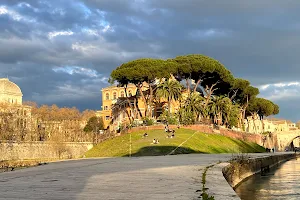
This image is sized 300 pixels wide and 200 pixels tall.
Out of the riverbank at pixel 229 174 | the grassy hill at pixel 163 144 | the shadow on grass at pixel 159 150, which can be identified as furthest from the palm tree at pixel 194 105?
the riverbank at pixel 229 174

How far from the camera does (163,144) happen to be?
48.3m

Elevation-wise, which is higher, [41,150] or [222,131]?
[222,131]

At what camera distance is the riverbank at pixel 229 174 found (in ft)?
28.8

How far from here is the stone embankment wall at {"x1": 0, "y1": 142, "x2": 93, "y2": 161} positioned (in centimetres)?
5477

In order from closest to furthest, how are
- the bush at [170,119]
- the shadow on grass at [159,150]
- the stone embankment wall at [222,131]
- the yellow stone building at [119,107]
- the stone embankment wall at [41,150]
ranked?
the shadow on grass at [159,150], the stone embankment wall at [41,150], the stone embankment wall at [222,131], the bush at [170,119], the yellow stone building at [119,107]

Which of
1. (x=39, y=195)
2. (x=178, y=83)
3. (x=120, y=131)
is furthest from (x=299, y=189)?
(x=178, y=83)

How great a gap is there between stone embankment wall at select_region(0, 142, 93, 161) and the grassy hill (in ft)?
20.3

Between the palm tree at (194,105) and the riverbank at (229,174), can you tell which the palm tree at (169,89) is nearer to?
the palm tree at (194,105)

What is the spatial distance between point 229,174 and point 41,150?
48011 millimetres

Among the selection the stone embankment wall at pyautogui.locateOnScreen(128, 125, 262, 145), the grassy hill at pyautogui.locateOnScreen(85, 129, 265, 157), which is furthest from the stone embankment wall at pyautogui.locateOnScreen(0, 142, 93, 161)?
the stone embankment wall at pyautogui.locateOnScreen(128, 125, 262, 145)

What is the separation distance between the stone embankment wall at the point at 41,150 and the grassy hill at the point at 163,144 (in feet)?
20.3

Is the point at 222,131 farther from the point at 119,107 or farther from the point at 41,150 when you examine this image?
the point at 41,150

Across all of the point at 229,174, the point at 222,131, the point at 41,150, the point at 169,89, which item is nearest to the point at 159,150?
the point at 41,150

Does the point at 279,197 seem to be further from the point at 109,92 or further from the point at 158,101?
the point at 109,92
